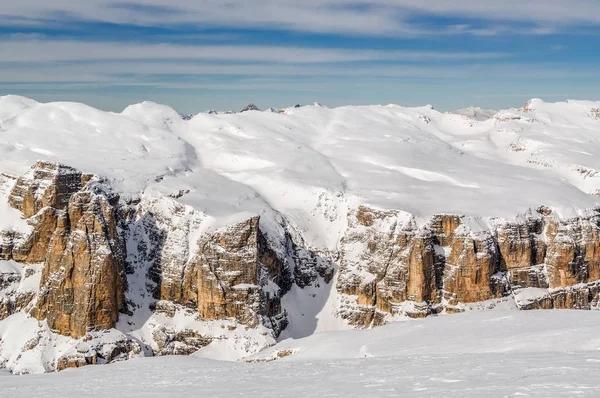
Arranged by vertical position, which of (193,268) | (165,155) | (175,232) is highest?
(165,155)

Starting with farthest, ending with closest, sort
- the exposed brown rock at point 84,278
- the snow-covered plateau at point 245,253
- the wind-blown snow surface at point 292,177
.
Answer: the wind-blown snow surface at point 292,177 → the snow-covered plateau at point 245,253 → the exposed brown rock at point 84,278

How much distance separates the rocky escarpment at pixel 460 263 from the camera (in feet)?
473

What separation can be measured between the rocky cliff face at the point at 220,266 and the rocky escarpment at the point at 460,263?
11.1 inches

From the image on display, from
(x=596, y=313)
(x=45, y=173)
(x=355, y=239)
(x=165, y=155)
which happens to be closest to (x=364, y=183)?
(x=355, y=239)

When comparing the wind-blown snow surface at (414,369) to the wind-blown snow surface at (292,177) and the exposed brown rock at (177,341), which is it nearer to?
the exposed brown rock at (177,341)

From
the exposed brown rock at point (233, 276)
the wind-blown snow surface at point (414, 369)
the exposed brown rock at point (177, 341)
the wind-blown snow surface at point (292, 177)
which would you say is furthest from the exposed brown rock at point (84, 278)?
the wind-blown snow surface at point (414, 369)

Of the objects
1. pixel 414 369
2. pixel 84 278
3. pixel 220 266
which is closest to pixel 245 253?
pixel 220 266

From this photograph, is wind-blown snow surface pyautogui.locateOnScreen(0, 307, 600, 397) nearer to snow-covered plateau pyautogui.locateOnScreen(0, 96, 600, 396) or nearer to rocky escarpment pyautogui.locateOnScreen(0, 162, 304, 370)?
snow-covered plateau pyautogui.locateOnScreen(0, 96, 600, 396)

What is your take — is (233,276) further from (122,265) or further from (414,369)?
(414,369)

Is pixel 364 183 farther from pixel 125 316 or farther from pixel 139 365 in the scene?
pixel 139 365

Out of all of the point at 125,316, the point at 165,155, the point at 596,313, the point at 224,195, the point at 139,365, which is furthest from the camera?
the point at 165,155

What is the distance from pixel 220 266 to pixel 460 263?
6046 centimetres

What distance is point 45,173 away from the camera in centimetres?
15325

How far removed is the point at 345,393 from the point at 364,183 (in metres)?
143
